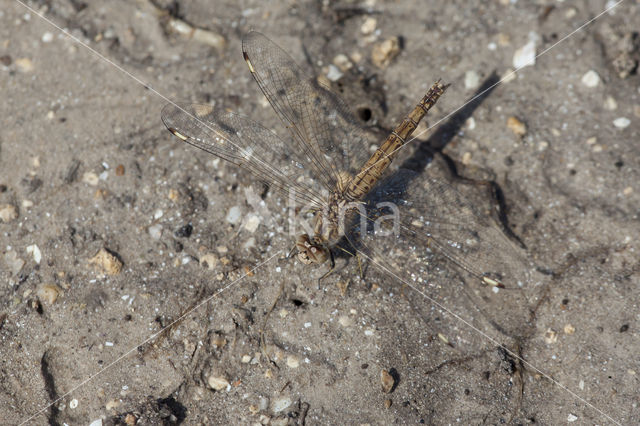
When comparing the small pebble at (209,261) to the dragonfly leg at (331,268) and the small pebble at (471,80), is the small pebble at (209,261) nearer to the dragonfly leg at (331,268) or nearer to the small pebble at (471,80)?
the dragonfly leg at (331,268)

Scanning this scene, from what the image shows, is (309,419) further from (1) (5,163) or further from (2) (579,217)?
(1) (5,163)

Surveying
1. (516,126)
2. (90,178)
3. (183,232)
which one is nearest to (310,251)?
(183,232)

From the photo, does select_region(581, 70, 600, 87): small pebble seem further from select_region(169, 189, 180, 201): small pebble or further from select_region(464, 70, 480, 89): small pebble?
select_region(169, 189, 180, 201): small pebble

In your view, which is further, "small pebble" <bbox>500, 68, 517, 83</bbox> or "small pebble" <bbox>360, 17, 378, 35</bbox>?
"small pebble" <bbox>360, 17, 378, 35</bbox>

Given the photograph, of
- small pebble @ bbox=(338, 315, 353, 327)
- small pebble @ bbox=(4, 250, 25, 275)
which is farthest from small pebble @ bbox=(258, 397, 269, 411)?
small pebble @ bbox=(4, 250, 25, 275)

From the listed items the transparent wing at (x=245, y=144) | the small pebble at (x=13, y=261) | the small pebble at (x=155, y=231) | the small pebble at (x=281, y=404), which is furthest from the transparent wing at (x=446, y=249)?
the small pebble at (x=13, y=261)

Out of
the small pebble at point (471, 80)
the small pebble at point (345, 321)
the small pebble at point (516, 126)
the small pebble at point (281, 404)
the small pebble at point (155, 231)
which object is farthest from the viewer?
the small pebble at point (471, 80)
